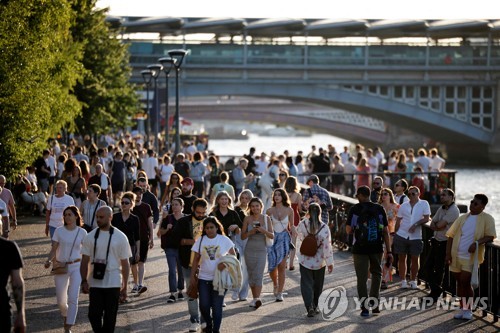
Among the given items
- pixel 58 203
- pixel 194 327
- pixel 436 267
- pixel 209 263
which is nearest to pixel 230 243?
pixel 209 263

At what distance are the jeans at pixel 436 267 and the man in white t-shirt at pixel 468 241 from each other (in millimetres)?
1372

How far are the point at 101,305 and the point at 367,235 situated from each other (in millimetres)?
3837

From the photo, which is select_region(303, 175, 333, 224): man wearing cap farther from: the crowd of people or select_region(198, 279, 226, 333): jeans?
select_region(198, 279, 226, 333): jeans

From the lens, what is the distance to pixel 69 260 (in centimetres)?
1209

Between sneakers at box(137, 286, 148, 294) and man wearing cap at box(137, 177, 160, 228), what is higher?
man wearing cap at box(137, 177, 160, 228)

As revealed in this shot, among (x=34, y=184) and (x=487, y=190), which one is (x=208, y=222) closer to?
(x=34, y=184)

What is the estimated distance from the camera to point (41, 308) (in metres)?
14.0

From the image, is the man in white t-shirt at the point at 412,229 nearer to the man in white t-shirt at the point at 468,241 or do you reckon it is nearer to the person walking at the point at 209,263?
the man in white t-shirt at the point at 468,241

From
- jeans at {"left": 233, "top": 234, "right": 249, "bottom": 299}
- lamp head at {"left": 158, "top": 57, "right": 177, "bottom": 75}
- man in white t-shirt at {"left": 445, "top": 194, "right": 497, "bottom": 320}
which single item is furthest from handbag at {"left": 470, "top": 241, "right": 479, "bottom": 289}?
lamp head at {"left": 158, "top": 57, "right": 177, "bottom": 75}

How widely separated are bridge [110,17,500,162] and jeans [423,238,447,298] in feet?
187

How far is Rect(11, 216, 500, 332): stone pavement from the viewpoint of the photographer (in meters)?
12.8

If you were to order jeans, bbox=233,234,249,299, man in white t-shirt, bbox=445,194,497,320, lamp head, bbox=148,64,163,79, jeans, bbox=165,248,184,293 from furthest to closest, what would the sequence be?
lamp head, bbox=148,64,163,79, jeans, bbox=233,234,249,299, jeans, bbox=165,248,184,293, man in white t-shirt, bbox=445,194,497,320

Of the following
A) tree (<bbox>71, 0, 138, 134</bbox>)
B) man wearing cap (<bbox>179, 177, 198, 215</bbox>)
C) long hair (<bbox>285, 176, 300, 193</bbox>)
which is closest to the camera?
man wearing cap (<bbox>179, 177, 198, 215</bbox>)

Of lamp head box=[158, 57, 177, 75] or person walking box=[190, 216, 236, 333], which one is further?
lamp head box=[158, 57, 177, 75]
